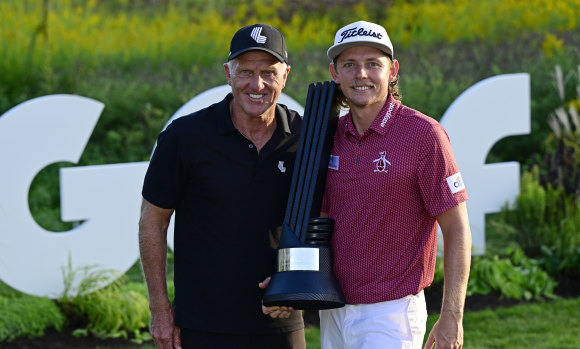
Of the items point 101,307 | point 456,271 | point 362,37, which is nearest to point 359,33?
point 362,37

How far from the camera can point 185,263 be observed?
394 cm

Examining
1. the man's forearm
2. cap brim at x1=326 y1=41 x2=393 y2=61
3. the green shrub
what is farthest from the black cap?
the green shrub

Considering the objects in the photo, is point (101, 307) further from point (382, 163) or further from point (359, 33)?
point (359, 33)

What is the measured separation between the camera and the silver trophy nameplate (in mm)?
3621

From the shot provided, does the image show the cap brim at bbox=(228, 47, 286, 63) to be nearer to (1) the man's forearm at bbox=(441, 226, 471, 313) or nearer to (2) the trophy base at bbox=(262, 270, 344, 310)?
(2) the trophy base at bbox=(262, 270, 344, 310)

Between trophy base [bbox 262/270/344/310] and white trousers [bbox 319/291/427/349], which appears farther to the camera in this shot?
white trousers [bbox 319/291/427/349]

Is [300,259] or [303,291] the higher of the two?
[300,259]

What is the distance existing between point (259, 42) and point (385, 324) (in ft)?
4.34

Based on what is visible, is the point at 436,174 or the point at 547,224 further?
the point at 547,224

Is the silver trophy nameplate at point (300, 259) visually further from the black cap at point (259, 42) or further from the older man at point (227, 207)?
the black cap at point (259, 42)

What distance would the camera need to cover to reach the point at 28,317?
21.0 ft

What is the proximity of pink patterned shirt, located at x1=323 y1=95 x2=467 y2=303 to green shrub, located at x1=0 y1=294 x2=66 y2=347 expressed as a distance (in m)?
3.38

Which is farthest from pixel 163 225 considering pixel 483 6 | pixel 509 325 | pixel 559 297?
pixel 483 6

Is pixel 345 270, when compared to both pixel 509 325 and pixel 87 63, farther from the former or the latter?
pixel 87 63
